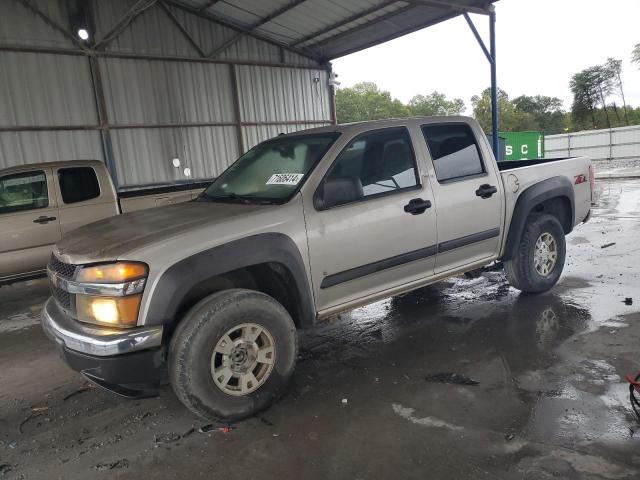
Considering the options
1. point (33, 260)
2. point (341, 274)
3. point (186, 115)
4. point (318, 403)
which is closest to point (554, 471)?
point (318, 403)

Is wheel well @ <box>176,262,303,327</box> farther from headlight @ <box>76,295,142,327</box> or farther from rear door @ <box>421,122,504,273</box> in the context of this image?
rear door @ <box>421,122,504,273</box>

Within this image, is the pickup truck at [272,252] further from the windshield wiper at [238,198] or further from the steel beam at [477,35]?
the steel beam at [477,35]

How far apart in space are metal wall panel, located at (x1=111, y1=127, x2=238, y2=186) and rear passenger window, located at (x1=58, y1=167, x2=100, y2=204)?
25.4 ft

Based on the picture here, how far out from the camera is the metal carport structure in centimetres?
1274

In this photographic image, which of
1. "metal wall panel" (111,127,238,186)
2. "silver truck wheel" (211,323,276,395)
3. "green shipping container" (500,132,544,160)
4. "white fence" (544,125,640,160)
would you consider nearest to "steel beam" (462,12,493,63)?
"metal wall panel" (111,127,238,186)

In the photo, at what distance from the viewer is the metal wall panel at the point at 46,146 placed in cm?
1241

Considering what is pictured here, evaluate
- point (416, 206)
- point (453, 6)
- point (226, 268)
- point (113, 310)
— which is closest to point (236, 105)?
point (453, 6)

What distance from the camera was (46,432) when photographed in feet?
10.5

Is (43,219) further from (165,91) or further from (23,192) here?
(165,91)

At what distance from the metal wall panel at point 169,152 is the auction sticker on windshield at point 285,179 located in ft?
38.5

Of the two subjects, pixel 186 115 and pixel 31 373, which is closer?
pixel 31 373

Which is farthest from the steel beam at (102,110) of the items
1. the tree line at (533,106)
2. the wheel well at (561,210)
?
the tree line at (533,106)

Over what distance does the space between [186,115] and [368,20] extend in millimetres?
6136

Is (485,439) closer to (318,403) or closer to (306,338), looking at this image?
(318,403)
